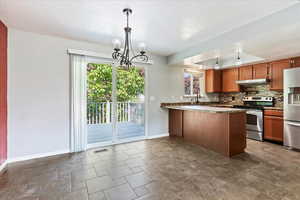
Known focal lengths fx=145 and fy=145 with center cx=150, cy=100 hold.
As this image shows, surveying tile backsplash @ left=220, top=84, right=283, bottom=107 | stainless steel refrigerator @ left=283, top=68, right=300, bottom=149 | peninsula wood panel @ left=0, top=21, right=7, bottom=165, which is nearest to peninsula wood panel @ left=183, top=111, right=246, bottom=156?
stainless steel refrigerator @ left=283, top=68, right=300, bottom=149

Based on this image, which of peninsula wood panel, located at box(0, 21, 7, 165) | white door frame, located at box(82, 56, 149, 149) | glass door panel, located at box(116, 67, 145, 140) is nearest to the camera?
peninsula wood panel, located at box(0, 21, 7, 165)

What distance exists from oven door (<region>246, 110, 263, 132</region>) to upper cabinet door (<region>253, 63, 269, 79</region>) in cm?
109

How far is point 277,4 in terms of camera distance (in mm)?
1981

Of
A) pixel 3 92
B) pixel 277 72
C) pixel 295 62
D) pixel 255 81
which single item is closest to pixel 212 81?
pixel 255 81

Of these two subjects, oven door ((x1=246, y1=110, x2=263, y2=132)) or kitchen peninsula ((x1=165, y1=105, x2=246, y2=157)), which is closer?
kitchen peninsula ((x1=165, y1=105, x2=246, y2=157))

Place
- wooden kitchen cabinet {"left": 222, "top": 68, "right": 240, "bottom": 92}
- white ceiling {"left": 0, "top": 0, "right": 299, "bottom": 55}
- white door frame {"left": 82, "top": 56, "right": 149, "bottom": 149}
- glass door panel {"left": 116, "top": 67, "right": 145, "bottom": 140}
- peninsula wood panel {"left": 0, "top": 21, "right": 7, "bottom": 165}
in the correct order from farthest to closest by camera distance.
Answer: wooden kitchen cabinet {"left": 222, "top": 68, "right": 240, "bottom": 92}
glass door panel {"left": 116, "top": 67, "right": 145, "bottom": 140}
white door frame {"left": 82, "top": 56, "right": 149, "bottom": 149}
peninsula wood panel {"left": 0, "top": 21, "right": 7, "bottom": 165}
white ceiling {"left": 0, "top": 0, "right": 299, "bottom": 55}

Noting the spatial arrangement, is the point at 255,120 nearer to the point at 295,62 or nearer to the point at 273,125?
the point at 273,125

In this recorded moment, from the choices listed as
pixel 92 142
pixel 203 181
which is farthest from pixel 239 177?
pixel 92 142

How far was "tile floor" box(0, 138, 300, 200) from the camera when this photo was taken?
5.99 ft

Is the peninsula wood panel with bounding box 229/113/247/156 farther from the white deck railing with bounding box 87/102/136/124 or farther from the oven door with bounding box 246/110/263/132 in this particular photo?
the white deck railing with bounding box 87/102/136/124

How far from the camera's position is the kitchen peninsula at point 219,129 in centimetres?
298

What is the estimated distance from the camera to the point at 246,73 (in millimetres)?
4664

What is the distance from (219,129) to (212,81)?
267 centimetres

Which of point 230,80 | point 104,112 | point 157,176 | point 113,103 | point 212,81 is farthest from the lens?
point 212,81
